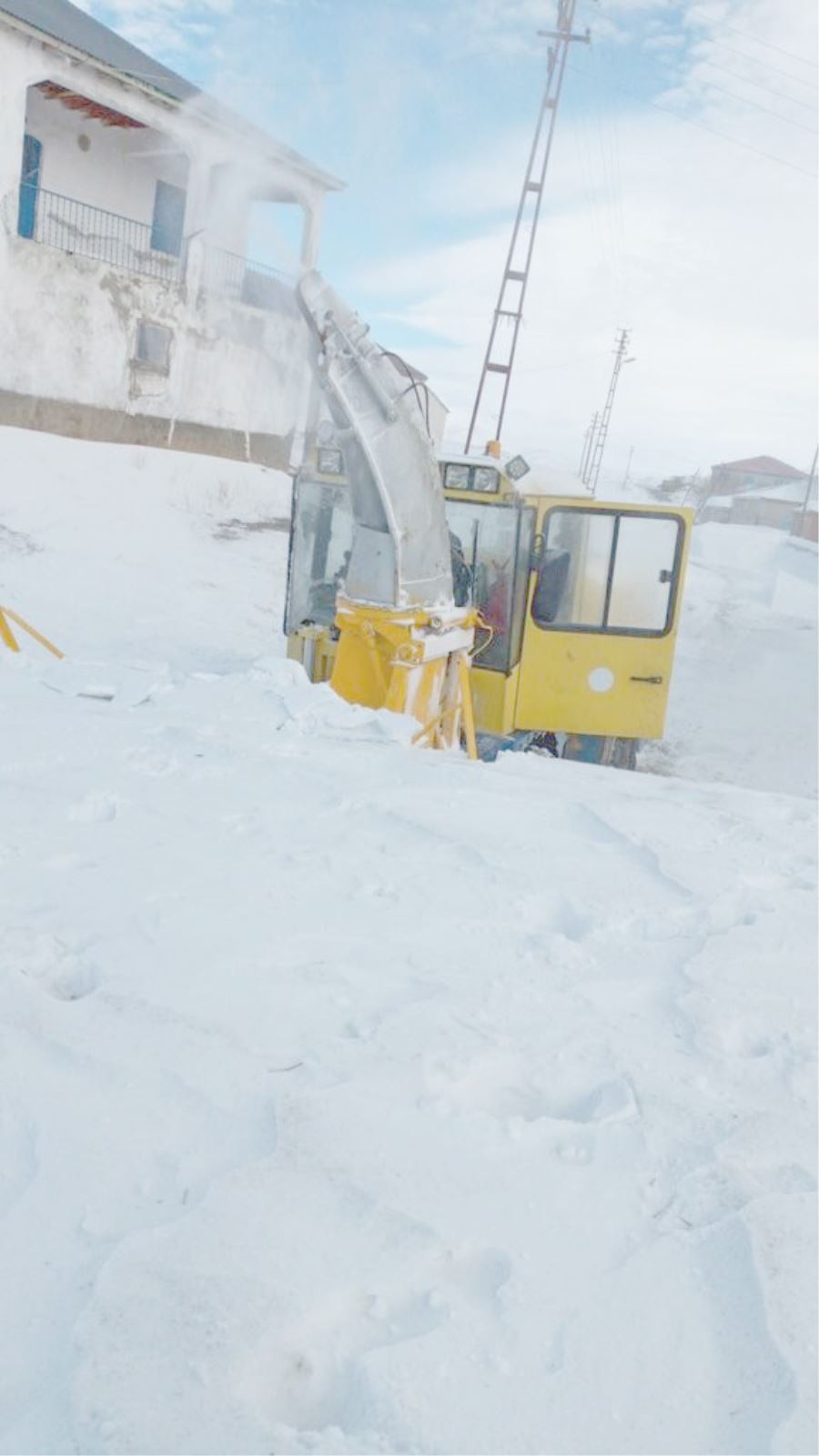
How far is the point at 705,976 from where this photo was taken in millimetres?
2873

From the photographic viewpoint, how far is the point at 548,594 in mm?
7426

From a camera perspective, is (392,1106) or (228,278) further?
(228,278)

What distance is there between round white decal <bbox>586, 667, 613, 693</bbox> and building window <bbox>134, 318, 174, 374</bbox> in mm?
15366

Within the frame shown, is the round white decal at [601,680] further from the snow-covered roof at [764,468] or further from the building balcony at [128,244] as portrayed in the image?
the snow-covered roof at [764,468]

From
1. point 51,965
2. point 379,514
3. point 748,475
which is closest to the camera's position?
point 51,965

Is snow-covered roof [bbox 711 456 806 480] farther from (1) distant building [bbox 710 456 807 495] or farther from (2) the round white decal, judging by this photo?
(2) the round white decal

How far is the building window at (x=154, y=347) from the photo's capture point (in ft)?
66.0

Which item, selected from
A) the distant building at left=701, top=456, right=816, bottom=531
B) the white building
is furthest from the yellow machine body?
the distant building at left=701, top=456, right=816, bottom=531

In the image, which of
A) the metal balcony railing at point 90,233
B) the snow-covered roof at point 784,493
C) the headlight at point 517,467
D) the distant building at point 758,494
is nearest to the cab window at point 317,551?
the headlight at point 517,467

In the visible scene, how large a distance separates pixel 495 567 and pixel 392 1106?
18.5ft

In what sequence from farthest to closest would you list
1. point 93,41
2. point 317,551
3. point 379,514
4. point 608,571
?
point 93,41, point 317,551, point 608,571, point 379,514

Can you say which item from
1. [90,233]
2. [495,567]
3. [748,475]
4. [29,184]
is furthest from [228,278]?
[748,475]

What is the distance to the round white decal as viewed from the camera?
7746mm

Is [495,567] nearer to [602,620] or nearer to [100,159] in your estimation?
[602,620]
